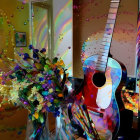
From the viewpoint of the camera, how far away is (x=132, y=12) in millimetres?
1160

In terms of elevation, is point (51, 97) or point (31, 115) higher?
point (51, 97)

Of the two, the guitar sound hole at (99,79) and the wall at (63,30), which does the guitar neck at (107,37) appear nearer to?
the guitar sound hole at (99,79)

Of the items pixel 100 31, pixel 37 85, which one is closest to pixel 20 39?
pixel 100 31

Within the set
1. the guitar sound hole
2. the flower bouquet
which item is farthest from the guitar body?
the flower bouquet

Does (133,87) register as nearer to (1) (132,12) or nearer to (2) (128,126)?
(2) (128,126)

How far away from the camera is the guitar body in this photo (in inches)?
45.2

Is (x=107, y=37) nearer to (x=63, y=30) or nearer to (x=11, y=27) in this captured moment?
(x=63, y=30)

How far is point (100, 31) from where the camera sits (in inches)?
52.2

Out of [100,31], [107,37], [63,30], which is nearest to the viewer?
[107,37]

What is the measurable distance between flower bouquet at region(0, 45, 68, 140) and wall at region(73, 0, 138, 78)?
504mm

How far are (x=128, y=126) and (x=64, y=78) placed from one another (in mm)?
555

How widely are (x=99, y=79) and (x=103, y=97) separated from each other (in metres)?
0.13

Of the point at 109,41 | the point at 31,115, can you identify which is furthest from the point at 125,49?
the point at 31,115

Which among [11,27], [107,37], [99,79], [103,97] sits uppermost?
[11,27]
